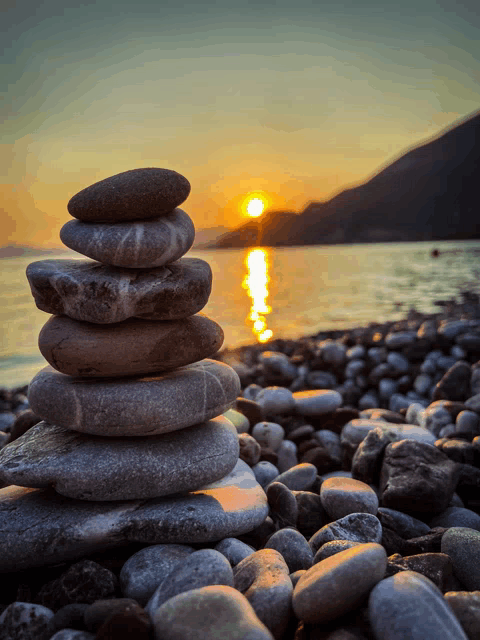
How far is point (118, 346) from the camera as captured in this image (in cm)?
375

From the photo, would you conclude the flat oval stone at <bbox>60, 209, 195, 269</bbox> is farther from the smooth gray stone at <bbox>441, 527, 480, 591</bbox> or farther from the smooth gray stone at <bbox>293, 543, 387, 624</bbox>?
the smooth gray stone at <bbox>441, 527, 480, 591</bbox>

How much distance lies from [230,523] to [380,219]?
127390mm

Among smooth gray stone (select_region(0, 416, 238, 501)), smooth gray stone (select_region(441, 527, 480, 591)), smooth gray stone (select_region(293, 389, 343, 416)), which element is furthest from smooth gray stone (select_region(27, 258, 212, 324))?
smooth gray stone (select_region(293, 389, 343, 416))

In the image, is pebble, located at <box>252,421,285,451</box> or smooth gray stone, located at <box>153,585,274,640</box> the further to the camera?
pebble, located at <box>252,421,285,451</box>

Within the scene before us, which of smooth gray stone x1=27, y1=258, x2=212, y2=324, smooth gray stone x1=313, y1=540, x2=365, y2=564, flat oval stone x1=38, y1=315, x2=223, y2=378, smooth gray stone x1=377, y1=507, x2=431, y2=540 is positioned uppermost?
smooth gray stone x1=27, y1=258, x2=212, y2=324

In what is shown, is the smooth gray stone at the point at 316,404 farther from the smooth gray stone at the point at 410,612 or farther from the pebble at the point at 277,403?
the smooth gray stone at the point at 410,612

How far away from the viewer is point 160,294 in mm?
3709

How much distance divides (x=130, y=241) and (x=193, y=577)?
2.14m

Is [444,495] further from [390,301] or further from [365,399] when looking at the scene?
[390,301]

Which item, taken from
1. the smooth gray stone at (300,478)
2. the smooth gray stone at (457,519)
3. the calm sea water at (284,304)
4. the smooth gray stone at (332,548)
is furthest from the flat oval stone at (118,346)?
the calm sea water at (284,304)

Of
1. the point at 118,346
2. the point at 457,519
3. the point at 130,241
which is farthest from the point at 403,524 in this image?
the point at 130,241

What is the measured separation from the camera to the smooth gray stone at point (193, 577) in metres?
2.70

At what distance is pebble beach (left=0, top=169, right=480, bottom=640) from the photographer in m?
2.51

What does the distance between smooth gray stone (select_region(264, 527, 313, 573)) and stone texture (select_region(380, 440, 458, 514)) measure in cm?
119
